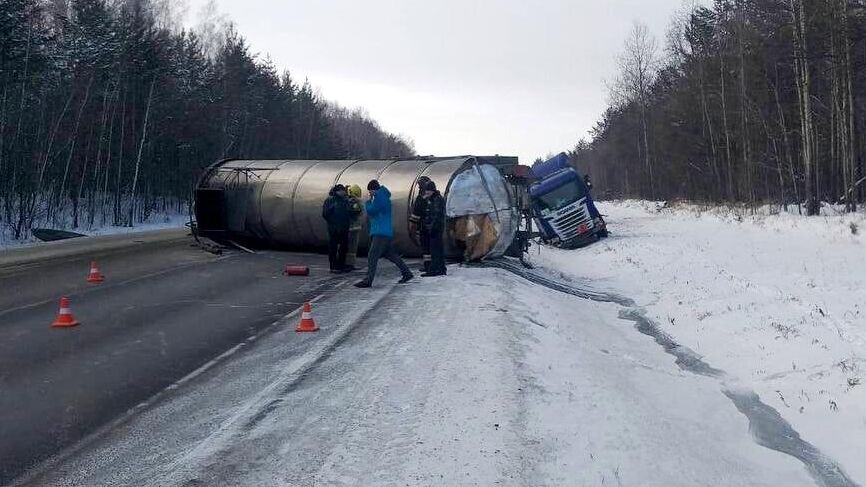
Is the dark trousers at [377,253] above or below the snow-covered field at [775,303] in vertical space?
above

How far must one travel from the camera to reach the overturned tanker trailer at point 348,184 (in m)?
14.9

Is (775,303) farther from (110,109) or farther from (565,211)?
(110,109)

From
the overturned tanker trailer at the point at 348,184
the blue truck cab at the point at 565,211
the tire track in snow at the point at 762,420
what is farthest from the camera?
the blue truck cab at the point at 565,211

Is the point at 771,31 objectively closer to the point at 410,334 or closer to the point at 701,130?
the point at 701,130

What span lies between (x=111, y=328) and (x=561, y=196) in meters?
18.2

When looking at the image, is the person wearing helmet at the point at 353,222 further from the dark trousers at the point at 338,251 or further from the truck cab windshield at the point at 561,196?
the truck cab windshield at the point at 561,196

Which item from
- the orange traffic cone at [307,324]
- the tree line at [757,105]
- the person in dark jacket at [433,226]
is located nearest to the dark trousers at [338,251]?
the person in dark jacket at [433,226]

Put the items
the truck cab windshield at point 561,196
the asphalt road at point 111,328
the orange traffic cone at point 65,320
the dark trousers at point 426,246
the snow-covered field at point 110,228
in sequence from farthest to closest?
1. the snow-covered field at point 110,228
2. the truck cab windshield at point 561,196
3. the dark trousers at point 426,246
4. the orange traffic cone at point 65,320
5. the asphalt road at point 111,328

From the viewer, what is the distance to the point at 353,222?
14.1 m

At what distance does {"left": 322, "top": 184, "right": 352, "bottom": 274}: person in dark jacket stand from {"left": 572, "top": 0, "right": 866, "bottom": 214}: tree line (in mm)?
19630

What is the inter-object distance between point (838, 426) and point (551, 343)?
2910mm

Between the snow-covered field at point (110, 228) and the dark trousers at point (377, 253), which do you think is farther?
Result: the snow-covered field at point (110, 228)

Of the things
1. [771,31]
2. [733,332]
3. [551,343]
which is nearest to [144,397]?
[551,343]

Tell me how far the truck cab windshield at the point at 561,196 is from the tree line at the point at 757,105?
9.17 metres
